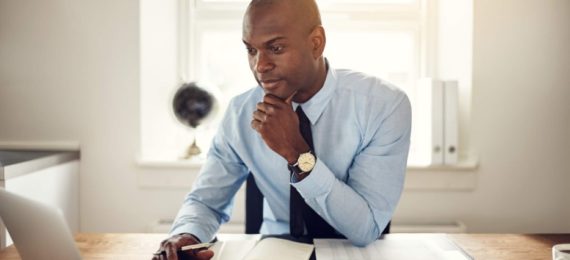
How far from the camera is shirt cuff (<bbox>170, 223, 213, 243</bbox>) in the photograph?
1209 millimetres

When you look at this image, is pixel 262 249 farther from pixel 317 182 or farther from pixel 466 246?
pixel 466 246

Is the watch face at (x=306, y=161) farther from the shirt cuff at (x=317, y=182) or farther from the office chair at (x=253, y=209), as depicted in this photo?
the office chair at (x=253, y=209)

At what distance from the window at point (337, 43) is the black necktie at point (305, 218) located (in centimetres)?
133

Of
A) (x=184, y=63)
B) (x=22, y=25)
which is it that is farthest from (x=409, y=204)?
(x=22, y=25)

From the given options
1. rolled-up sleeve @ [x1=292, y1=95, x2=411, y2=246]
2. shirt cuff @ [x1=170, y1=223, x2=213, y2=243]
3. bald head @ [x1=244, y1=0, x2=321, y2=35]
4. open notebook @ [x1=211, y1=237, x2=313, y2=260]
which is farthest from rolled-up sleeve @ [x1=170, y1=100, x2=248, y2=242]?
bald head @ [x1=244, y1=0, x2=321, y2=35]

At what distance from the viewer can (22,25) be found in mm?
2367

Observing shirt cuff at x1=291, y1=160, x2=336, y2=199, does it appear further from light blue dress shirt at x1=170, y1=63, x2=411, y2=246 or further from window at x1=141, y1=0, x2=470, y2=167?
window at x1=141, y1=0, x2=470, y2=167

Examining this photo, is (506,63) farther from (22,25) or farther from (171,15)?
(22,25)

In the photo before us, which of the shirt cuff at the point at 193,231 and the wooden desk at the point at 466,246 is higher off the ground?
the shirt cuff at the point at 193,231

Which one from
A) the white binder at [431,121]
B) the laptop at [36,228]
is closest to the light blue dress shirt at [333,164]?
the laptop at [36,228]

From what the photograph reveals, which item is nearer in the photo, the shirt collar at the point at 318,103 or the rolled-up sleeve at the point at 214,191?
the rolled-up sleeve at the point at 214,191

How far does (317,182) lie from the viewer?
120 cm

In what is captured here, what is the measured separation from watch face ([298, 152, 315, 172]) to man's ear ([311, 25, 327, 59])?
0.87ft

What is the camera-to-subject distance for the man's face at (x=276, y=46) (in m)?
1.22
